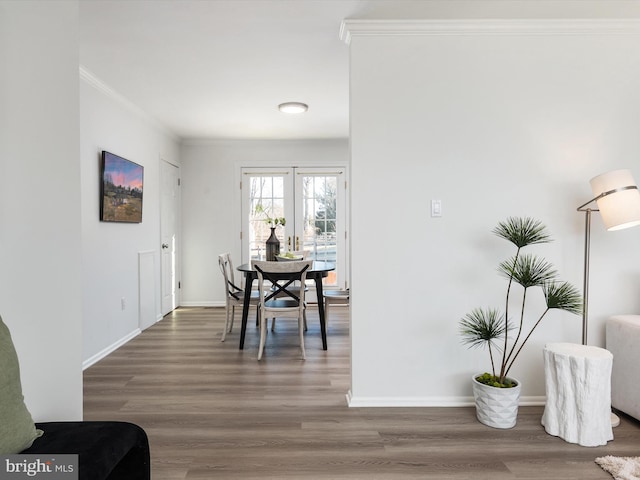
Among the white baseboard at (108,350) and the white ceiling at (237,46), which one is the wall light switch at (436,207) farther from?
the white baseboard at (108,350)

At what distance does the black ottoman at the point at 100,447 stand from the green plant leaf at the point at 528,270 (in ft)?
6.73

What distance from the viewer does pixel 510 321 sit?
2.69m

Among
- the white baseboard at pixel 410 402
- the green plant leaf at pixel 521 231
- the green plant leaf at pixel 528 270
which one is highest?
the green plant leaf at pixel 521 231

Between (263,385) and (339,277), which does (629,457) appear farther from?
(339,277)

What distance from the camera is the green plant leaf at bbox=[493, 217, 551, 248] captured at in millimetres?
2395

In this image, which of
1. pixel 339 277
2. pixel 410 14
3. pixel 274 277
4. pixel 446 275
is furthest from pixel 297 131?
pixel 446 275

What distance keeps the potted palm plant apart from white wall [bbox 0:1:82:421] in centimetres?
208

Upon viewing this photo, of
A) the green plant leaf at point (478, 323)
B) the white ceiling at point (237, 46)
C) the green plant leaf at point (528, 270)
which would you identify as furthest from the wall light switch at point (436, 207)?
the white ceiling at point (237, 46)

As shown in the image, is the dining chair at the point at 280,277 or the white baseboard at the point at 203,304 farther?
the white baseboard at the point at 203,304

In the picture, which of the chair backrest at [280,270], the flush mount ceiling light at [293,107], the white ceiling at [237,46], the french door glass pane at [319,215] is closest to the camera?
the white ceiling at [237,46]

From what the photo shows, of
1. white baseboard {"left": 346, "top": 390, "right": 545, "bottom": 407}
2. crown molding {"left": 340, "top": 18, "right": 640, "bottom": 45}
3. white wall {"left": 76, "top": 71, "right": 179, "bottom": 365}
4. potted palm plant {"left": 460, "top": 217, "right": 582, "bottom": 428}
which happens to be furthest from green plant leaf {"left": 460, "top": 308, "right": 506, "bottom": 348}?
white wall {"left": 76, "top": 71, "right": 179, "bottom": 365}

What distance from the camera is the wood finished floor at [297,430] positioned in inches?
77.6

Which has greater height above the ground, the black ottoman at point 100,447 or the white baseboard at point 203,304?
the black ottoman at point 100,447
